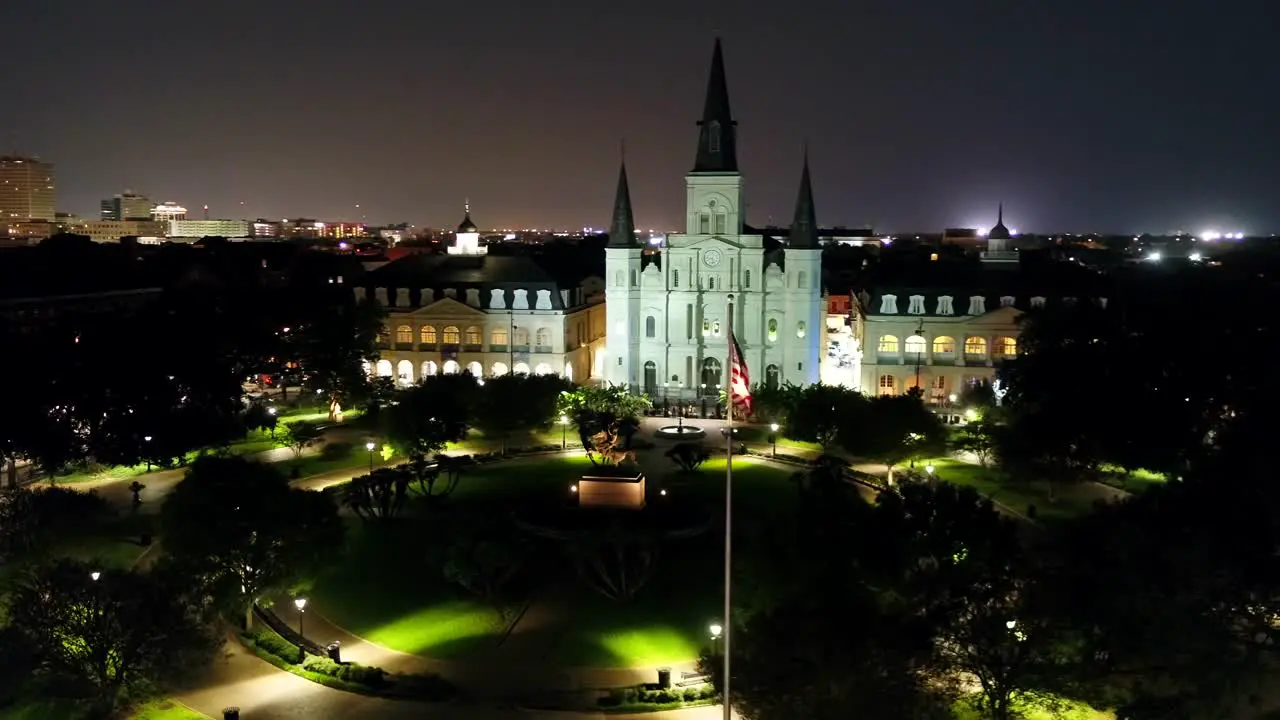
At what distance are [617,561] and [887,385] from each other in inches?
1762

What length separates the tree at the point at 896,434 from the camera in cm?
5059

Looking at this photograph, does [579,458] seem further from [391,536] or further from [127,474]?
[127,474]

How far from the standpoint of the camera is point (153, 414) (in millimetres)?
50125

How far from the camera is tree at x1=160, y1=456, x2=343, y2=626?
3008 cm

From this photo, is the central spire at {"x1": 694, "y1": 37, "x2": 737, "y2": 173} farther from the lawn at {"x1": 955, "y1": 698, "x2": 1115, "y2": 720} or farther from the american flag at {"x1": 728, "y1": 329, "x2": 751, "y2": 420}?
the lawn at {"x1": 955, "y1": 698, "x2": 1115, "y2": 720}

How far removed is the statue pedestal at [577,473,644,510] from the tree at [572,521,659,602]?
21.0 feet

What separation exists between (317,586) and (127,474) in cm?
2256

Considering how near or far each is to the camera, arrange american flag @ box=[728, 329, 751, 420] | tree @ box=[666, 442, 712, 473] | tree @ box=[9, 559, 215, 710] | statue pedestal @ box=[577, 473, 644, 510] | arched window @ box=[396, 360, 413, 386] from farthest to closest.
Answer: arched window @ box=[396, 360, 413, 386] → tree @ box=[666, 442, 712, 473] → statue pedestal @ box=[577, 473, 644, 510] → american flag @ box=[728, 329, 751, 420] → tree @ box=[9, 559, 215, 710]

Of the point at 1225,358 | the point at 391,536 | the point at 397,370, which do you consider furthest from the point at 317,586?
the point at 397,370

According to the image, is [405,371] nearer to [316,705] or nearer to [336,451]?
[336,451]

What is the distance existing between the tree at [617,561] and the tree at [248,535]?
8209 millimetres

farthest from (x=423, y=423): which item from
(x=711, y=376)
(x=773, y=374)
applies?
(x=773, y=374)

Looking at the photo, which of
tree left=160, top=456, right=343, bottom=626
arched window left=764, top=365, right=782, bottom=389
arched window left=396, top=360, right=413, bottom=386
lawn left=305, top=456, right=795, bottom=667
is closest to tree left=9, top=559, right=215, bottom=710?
tree left=160, top=456, right=343, bottom=626

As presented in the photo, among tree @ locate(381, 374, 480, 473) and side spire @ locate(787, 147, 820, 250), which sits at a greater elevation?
side spire @ locate(787, 147, 820, 250)
